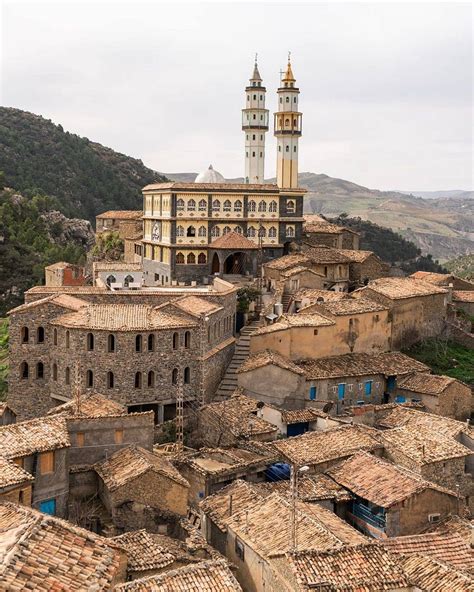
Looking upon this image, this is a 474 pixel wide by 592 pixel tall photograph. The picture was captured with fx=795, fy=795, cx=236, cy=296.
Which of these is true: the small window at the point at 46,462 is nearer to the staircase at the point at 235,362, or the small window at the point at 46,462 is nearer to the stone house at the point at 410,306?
the staircase at the point at 235,362

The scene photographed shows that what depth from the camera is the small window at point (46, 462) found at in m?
24.0

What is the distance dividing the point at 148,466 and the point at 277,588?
661 centimetres

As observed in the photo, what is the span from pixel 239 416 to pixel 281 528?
12813mm

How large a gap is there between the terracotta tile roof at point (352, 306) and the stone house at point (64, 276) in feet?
64.8

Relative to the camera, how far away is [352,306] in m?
44.7

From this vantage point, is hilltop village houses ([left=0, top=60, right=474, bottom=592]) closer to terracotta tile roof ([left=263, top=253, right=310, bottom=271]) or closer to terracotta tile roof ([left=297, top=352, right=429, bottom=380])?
terracotta tile roof ([left=297, top=352, right=429, bottom=380])

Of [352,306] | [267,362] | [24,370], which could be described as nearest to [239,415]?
[267,362]

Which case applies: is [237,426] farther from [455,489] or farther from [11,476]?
[11,476]

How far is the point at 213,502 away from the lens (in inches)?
980

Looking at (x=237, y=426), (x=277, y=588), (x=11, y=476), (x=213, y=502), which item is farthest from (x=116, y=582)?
(x=237, y=426)

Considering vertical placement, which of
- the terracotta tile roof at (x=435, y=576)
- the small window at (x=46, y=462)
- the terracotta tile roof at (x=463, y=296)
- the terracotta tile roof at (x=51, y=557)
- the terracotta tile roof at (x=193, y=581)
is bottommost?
the terracotta tile roof at (x=435, y=576)

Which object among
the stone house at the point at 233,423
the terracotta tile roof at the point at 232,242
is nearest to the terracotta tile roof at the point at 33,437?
the stone house at the point at 233,423

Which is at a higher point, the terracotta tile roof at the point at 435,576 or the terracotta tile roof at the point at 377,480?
the terracotta tile roof at the point at 377,480

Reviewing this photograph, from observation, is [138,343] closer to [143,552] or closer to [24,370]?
[24,370]
